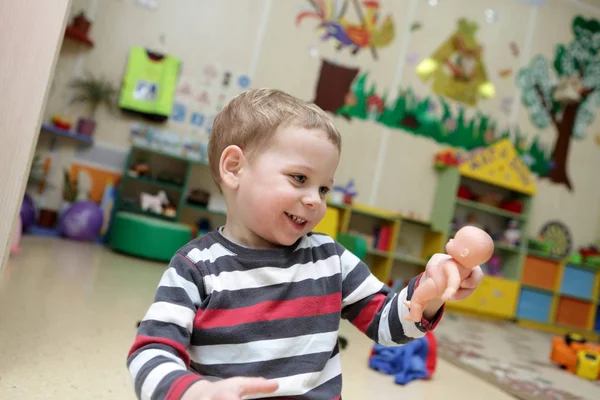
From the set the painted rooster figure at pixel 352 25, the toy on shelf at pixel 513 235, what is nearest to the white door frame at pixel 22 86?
the painted rooster figure at pixel 352 25

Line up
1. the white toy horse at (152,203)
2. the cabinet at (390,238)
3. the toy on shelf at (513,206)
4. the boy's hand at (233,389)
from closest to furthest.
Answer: the boy's hand at (233,389) → the white toy horse at (152,203) → the cabinet at (390,238) → the toy on shelf at (513,206)

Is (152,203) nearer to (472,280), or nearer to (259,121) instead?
(259,121)

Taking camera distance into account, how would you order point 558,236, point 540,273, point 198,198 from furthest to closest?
1. point 558,236
2. point 540,273
3. point 198,198

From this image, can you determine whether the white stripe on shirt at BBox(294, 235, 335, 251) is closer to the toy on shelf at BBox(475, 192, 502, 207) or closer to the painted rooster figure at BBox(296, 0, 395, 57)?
the painted rooster figure at BBox(296, 0, 395, 57)

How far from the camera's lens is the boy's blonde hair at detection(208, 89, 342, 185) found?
812 mm

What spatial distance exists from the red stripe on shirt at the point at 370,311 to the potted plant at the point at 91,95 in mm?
3662

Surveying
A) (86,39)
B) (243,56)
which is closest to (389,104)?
(243,56)

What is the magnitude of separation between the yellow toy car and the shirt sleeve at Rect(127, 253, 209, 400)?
8.27 ft

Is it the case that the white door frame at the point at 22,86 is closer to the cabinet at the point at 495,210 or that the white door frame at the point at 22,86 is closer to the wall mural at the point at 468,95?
the wall mural at the point at 468,95

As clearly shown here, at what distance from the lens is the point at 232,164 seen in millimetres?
829

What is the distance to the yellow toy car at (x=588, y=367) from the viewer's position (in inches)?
99.1

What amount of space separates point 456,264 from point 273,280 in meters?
0.28

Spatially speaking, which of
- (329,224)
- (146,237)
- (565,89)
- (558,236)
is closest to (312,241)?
(329,224)

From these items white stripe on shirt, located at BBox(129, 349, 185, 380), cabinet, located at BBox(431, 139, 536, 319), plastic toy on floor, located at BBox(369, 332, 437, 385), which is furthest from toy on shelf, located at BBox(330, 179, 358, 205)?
white stripe on shirt, located at BBox(129, 349, 185, 380)
